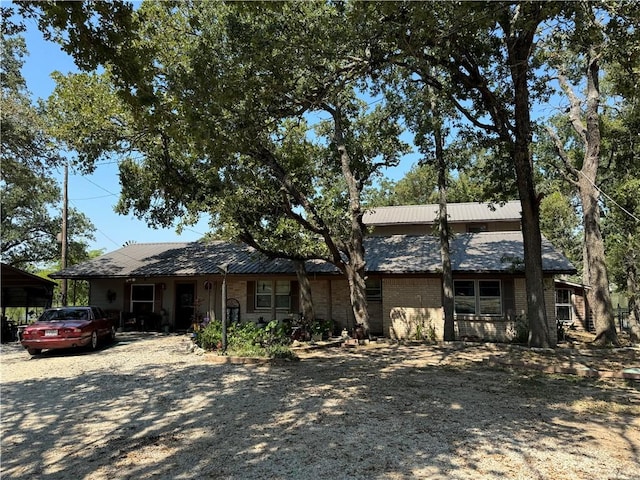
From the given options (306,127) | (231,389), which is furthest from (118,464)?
(306,127)

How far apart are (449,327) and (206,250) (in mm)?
13345

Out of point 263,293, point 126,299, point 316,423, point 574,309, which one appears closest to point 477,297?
point 263,293

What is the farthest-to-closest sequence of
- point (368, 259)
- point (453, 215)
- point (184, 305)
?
point (453, 215) < point (184, 305) < point (368, 259)

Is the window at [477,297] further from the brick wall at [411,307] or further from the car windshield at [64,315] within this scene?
the car windshield at [64,315]

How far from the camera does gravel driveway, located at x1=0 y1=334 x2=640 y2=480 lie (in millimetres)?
4504

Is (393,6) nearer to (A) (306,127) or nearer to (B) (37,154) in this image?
(A) (306,127)

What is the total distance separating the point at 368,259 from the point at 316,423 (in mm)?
13294

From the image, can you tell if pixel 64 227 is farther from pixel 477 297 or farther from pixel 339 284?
pixel 477 297

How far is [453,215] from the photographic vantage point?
26.2 metres

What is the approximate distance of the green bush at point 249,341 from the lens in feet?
37.3

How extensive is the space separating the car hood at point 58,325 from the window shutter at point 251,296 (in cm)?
718

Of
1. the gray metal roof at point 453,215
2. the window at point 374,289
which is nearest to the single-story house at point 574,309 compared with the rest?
the gray metal roof at point 453,215

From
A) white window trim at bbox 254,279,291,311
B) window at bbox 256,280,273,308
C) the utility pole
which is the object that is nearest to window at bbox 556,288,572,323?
white window trim at bbox 254,279,291,311

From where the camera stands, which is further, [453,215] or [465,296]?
[453,215]
